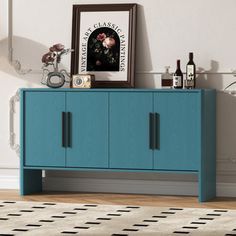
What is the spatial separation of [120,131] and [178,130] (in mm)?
490

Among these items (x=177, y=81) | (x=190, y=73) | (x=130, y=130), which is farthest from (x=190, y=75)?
(x=130, y=130)

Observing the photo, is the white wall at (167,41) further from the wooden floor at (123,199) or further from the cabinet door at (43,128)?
the cabinet door at (43,128)

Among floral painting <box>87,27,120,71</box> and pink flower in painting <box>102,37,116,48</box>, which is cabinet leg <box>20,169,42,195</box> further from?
pink flower in painting <box>102,37,116,48</box>

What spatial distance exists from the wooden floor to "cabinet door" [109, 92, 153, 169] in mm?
286

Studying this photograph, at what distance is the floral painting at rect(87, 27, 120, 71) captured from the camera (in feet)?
23.3

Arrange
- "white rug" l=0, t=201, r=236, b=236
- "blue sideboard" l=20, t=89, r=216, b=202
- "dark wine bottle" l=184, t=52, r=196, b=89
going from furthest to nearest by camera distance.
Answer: "dark wine bottle" l=184, t=52, r=196, b=89, "blue sideboard" l=20, t=89, r=216, b=202, "white rug" l=0, t=201, r=236, b=236

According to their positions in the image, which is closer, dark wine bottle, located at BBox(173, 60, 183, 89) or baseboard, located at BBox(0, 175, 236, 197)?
dark wine bottle, located at BBox(173, 60, 183, 89)

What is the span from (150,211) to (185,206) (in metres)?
0.44

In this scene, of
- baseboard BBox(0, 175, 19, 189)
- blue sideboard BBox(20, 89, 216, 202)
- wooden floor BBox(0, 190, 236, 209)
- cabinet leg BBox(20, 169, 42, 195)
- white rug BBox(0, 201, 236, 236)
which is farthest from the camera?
baseboard BBox(0, 175, 19, 189)

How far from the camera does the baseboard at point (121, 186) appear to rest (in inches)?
276

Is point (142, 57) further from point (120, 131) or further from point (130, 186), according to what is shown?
point (130, 186)

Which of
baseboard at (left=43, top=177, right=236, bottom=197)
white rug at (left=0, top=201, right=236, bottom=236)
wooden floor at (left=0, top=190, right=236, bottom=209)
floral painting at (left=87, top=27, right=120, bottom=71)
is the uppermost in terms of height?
floral painting at (left=87, top=27, right=120, bottom=71)

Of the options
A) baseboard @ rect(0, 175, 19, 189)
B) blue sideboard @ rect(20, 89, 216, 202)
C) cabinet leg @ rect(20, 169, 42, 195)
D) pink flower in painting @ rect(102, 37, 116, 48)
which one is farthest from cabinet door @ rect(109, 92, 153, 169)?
baseboard @ rect(0, 175, 19, 189)

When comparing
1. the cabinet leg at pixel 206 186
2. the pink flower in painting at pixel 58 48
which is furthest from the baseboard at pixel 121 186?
the pink flower in painting at pixel 58 48
